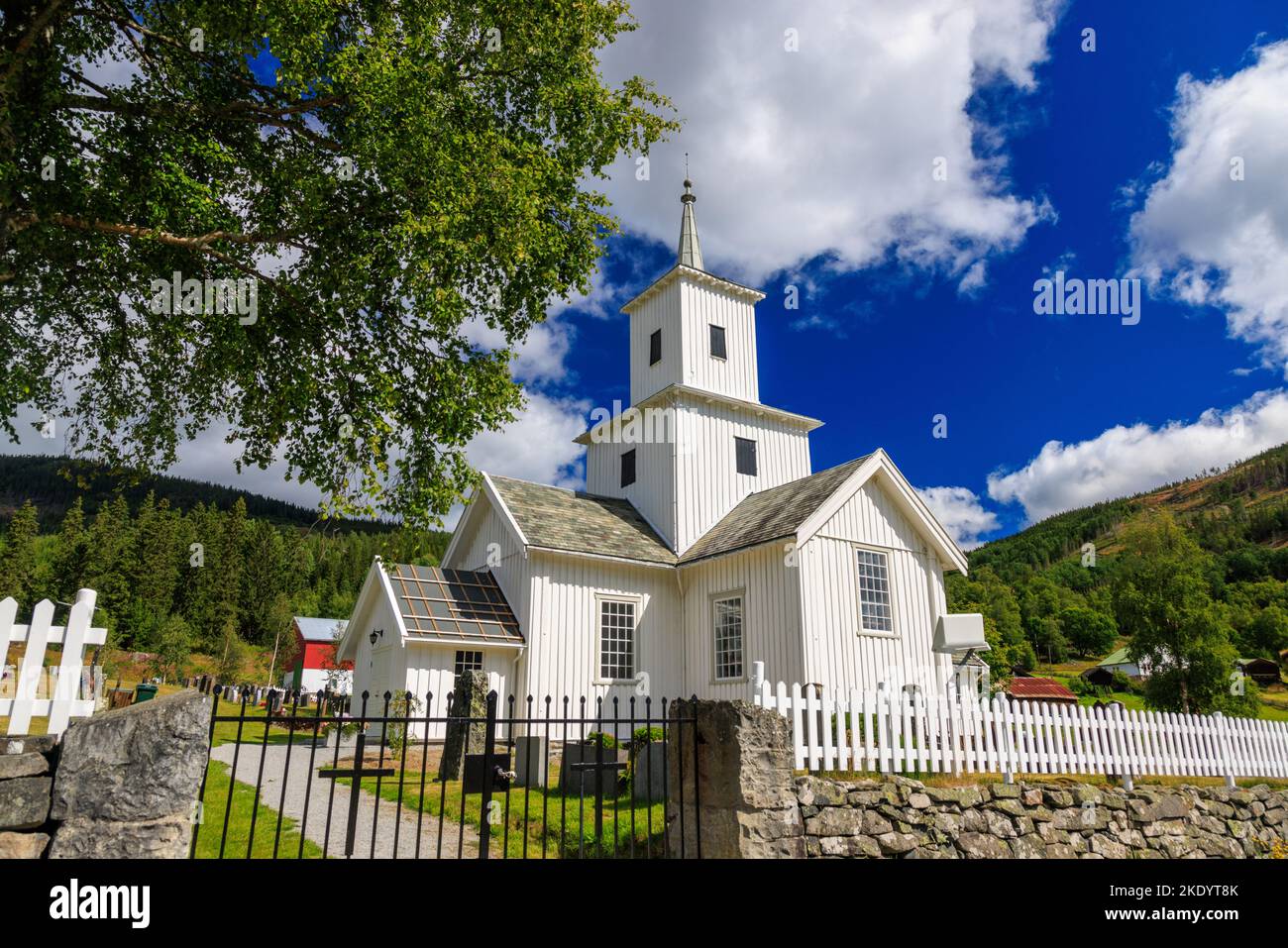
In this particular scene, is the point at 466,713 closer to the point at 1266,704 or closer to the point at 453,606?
the point at 453,606

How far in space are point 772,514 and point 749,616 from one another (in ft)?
8.56

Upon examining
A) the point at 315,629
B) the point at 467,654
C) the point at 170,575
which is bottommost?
the point at 467,654

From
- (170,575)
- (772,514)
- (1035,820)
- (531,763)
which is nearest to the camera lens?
(1035,820)

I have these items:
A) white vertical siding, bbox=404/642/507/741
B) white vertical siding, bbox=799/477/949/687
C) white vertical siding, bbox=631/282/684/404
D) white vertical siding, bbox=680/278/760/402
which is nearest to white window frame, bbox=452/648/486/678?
white vertical siding, bbox=404/642/507/741

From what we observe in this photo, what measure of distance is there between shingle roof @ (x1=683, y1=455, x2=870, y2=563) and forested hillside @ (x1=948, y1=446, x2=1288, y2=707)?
11884 mm

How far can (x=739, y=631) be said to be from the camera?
1830 centimetres

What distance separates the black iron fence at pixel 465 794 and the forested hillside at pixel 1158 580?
1699cm

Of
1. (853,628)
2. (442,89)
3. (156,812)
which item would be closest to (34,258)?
(442,89)

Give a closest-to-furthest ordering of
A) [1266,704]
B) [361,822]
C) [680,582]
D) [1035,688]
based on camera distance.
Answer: [361,822] → [680,582] → [1035,688] → [1266,704]

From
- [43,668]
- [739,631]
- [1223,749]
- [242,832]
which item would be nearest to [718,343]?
[739,631]

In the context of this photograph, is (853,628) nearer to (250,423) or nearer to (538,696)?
(538,696)

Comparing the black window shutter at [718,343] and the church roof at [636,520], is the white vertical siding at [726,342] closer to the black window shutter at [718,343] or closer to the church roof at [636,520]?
the black window shutter at [718,343]

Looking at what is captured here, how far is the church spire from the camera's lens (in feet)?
80.5

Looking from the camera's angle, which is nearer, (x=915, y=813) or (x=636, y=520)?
(x=915, y=813)
